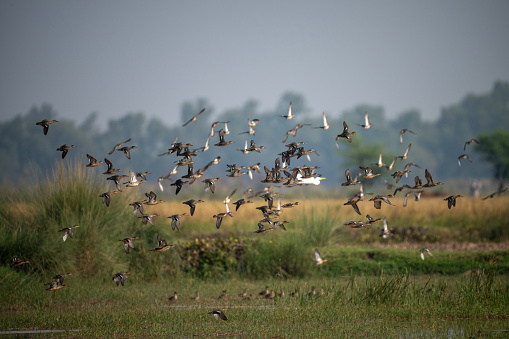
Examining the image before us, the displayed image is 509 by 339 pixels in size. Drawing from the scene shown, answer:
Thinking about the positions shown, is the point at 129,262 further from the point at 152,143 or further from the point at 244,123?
the point at 244,123

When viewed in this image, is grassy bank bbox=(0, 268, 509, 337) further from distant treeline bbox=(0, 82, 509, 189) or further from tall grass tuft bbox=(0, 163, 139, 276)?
distant treeline bbox=(0, 82, 509, 189)

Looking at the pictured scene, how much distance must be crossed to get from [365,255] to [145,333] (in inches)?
420

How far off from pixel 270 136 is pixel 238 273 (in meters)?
96.7

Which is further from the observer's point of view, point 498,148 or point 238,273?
point 498,148

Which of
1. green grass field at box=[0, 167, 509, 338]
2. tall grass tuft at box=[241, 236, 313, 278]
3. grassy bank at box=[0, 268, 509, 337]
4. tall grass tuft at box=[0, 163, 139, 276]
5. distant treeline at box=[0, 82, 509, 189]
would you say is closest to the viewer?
grassy bank at box=[0, 268, 509, 337]

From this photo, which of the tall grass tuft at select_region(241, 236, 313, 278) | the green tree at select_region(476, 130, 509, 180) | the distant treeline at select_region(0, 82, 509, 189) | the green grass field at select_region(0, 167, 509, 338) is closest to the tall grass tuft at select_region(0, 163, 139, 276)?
the green grass field at select_region(0, 167, 509, 338)

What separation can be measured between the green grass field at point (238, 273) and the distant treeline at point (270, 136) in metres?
78.8

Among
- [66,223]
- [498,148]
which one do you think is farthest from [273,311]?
[498,148]

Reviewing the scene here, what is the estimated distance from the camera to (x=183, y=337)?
11.1m

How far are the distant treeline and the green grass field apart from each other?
78768 mm

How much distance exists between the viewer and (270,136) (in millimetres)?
115312

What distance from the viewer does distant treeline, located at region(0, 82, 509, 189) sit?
104125 mm

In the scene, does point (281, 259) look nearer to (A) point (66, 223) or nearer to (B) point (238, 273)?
(B) point (238, 273)

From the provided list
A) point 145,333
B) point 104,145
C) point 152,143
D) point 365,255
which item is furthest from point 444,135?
point 145,333
